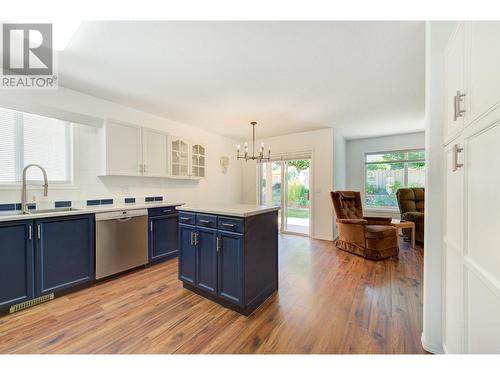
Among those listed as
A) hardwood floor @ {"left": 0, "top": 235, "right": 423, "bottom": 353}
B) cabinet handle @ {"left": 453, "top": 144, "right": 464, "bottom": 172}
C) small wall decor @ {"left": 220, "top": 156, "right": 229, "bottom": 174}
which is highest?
small wall decor @ {"left": 220, "top": 156, "right": 229, "bottom": 174}

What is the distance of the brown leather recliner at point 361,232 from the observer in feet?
10.8

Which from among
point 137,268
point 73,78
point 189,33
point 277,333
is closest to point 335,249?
point 277,333

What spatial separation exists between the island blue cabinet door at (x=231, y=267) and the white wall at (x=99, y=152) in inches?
85.4

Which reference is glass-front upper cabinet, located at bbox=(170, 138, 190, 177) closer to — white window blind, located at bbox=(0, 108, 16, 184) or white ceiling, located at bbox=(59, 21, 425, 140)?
white ceiling, located at bbox=(59, 21, 425, 140)

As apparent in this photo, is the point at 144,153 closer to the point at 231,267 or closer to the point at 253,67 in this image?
the point at 253,67

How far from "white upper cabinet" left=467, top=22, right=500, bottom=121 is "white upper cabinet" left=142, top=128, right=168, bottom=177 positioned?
11.5ft

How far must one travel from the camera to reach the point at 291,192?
517 centimetres

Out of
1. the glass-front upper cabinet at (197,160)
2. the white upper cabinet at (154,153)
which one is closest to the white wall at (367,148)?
the glass-front upper cabinet at (197,160)

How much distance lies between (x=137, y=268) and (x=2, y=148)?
2.03 metres

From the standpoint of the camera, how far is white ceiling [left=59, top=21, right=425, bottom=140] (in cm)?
169

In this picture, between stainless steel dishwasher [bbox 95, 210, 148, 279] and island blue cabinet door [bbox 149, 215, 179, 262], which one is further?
island blue cabinet door [bbox 149, 215, 179, 262]

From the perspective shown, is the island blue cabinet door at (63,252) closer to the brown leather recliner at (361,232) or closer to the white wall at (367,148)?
the brown leather recliner at (361,232)

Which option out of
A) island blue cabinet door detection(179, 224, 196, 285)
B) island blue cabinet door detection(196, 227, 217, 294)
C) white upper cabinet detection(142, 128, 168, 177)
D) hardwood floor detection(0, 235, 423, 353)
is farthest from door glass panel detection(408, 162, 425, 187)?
white upper cabinet detection(142, 128, 168, 177)

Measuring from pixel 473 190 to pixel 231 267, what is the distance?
67.6 inches
